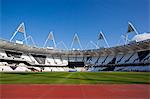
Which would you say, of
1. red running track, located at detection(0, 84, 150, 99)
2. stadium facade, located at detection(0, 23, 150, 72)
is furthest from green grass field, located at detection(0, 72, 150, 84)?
stadium facade, located at detection(0, 23, 150, 72)

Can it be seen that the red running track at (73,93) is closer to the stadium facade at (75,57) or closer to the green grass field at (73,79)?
the green grass field at (73,79)

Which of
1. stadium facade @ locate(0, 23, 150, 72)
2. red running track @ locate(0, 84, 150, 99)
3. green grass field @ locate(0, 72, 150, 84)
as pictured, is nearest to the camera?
red running track @ locate(0, 84, 150, 99)

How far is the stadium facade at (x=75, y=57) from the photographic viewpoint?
7131 centimetres

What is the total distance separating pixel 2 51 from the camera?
7806cm

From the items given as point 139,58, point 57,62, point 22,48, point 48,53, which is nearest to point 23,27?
point 22,48

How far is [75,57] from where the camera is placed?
115 metres

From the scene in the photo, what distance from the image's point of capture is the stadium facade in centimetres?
7131

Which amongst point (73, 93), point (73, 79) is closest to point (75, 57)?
point (73, 79)

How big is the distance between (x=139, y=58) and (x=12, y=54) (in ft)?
175

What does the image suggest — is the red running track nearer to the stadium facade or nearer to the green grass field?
the green grass field

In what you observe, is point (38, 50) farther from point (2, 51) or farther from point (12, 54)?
point (2, 51)

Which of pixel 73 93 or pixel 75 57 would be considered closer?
pixel 73 93

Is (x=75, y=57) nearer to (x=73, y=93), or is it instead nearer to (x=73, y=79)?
(x=73, y=79)

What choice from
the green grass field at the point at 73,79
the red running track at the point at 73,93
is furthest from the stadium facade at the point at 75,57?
the red running track at the point at 73,93
